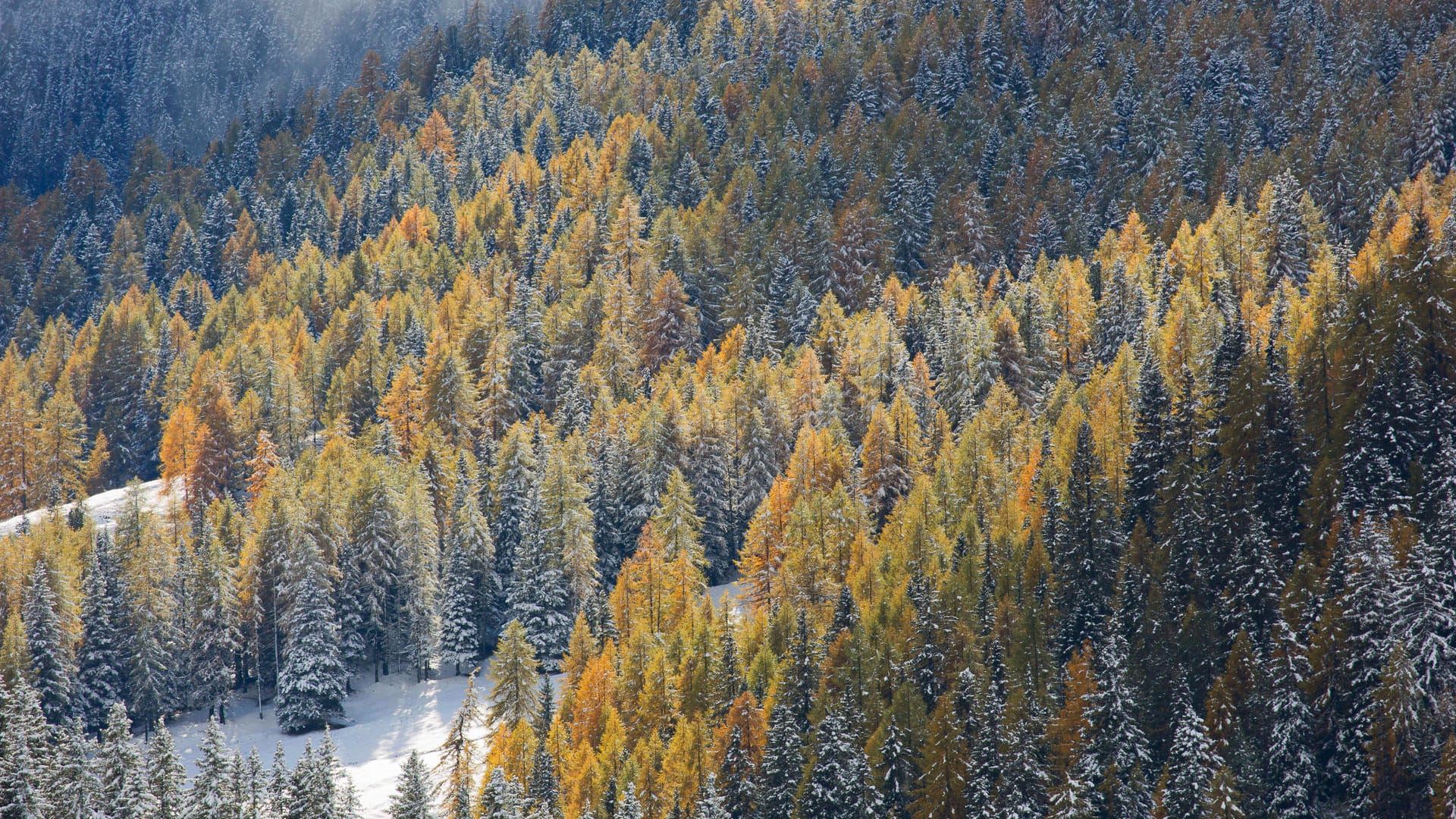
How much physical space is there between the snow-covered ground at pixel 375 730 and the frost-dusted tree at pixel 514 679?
22.2 feet

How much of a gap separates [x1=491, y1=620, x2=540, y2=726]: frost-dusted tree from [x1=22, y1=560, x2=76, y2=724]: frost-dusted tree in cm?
2702

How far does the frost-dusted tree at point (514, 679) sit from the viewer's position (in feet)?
217

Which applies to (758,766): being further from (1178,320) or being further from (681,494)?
(1178,320)

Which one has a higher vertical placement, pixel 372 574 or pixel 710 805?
pixel 372 574

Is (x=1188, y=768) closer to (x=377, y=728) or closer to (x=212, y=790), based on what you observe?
(x=212, y=790)

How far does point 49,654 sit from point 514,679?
29.0m

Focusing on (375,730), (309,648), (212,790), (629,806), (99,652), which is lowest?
(629,806)

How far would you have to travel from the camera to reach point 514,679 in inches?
2628

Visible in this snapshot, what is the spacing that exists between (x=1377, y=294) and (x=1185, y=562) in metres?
16.6

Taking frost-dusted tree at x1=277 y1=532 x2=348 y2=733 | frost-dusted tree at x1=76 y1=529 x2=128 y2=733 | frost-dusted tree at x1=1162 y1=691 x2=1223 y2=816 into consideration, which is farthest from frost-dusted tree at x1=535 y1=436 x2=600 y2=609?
frost-dusted tree at x1=1162 y1=691 x2=1223 y2=816

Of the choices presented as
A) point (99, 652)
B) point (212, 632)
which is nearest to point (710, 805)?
point (212, 632)

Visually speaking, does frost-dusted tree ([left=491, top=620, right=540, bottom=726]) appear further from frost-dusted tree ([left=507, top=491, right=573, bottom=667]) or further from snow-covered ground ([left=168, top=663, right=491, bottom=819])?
frost-dusted tree ([left=507, top=491, right=573, bottom=667])

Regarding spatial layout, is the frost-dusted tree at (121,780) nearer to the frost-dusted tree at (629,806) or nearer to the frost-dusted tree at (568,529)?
the frost-dusted tree at (629,806)

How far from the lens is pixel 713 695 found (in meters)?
64.7
